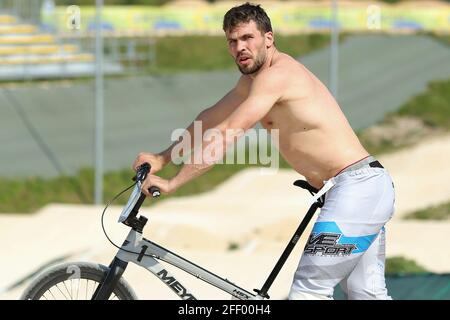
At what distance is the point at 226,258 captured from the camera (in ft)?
37.2

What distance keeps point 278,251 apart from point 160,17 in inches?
1276

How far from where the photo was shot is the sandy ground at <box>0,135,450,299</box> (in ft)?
34.8

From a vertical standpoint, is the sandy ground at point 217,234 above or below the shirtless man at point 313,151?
below

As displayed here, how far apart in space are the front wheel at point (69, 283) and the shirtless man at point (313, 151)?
0.60 meters

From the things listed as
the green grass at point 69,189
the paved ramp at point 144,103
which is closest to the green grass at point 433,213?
the green grass at point 69,189

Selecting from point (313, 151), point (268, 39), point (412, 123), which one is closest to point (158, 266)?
point (313, 151)

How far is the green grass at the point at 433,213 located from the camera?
17.6m

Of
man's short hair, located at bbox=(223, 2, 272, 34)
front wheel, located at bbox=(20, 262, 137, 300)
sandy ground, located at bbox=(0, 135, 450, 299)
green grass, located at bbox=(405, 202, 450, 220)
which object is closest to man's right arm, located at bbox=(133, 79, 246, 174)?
man's short hair, located at bbox=(223, 2, 272, 34)

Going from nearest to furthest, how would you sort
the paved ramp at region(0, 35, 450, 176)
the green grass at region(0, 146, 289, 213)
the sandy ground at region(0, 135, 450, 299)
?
1. the sandy ground at region(0, 135, 450, 299)
2. the green grass at region(0, 146, 289, 213)
3. the paved ramp at region(0, 35, 450, 176)

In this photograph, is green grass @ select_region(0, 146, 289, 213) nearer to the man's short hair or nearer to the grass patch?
the grass patch

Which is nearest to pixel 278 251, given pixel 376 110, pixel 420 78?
pixel 376 110

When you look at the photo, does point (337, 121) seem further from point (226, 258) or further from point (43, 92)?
point (43, 92)

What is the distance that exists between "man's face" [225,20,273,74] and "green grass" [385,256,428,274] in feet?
19.9

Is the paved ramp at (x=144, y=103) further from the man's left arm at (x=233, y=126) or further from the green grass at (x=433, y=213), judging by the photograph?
the man's left arm at (x=233, y=126)
